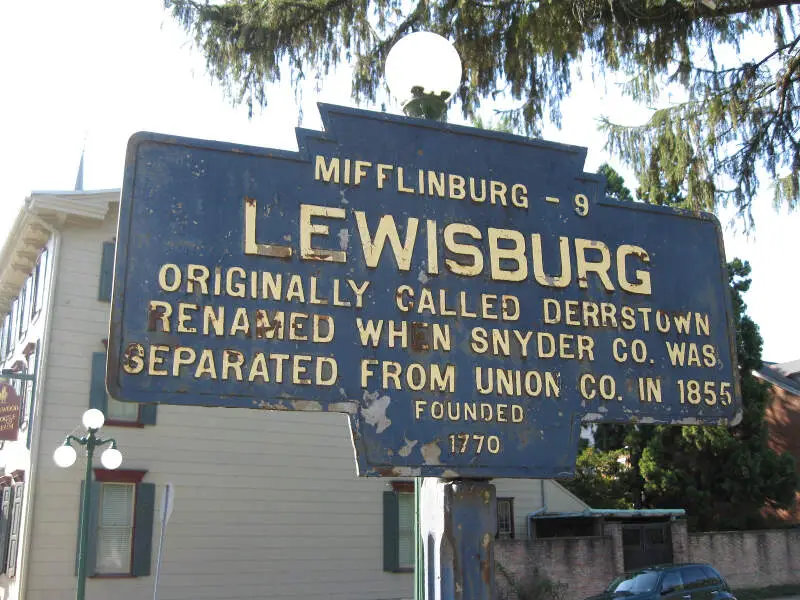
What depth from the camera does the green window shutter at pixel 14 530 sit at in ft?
54.7

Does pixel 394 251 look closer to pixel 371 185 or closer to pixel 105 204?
pixel 371 185

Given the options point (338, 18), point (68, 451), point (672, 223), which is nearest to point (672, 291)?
point (672, 223)

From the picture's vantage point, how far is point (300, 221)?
10.2 ft

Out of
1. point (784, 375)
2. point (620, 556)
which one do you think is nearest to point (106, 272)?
point (620, 556)

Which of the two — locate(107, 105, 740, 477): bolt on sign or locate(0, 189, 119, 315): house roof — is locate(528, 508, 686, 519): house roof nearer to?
locate(0, 189, 119, 315): house roof

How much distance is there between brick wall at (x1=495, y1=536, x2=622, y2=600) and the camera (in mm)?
18953

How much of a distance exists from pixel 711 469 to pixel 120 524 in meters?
17.0

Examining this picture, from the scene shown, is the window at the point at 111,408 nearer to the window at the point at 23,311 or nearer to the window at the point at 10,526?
the window at the point at 10,526

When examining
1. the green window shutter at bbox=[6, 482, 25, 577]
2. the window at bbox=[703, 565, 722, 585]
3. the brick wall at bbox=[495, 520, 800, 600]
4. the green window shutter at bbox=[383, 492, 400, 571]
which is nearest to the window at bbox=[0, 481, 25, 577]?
the green window shutter at bbox=[6, 482, 25, 577]

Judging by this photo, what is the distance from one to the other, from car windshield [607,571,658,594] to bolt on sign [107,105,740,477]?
42.8ft

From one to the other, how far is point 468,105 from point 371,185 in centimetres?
564

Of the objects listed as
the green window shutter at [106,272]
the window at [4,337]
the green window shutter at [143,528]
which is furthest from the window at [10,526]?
the window at [4,337]

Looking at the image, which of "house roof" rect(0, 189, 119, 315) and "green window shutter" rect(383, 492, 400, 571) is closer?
"house roof" rect(0, 189, 119, 315)

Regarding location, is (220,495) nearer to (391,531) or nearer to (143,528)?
(143,528)
